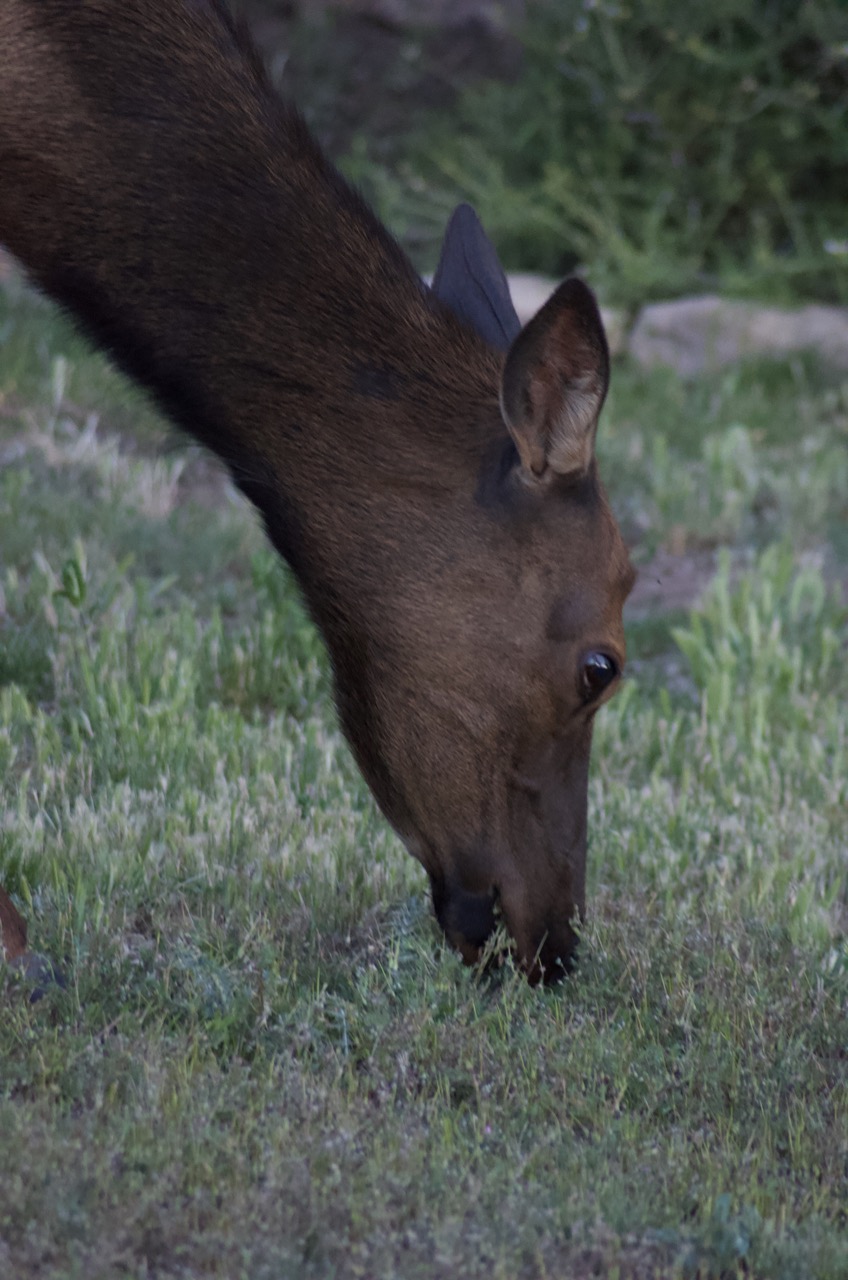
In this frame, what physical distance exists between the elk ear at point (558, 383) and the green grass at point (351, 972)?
96cm

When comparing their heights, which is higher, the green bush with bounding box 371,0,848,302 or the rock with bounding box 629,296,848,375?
the green bush with bounding box 371,0,848,302

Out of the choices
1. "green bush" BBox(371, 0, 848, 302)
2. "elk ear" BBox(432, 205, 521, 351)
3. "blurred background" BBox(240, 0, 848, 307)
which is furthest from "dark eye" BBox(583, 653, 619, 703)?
"green bush" BBox(371, 0, 848, 302)

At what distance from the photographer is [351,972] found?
10.8 feet

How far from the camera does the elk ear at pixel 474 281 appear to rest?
12.1 ft

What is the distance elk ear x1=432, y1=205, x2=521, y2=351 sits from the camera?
3676mm

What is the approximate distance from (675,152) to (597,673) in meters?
7.53

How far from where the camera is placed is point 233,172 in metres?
3.36

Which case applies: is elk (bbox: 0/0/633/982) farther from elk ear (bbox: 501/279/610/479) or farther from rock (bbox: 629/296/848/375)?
rock (bbox: 629/296/848/375)

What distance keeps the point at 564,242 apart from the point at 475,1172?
29.1 ft

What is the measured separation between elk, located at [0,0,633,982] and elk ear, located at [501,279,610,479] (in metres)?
0.01

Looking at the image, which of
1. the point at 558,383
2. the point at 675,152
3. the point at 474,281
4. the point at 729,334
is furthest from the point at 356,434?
the point at 675,152

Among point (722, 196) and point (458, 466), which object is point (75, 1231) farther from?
point (722, 196)

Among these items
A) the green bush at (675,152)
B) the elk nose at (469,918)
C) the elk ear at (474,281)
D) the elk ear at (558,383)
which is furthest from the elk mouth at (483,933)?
the green bush at (675,152)

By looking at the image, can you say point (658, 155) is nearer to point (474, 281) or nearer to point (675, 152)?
point (675, 152)
